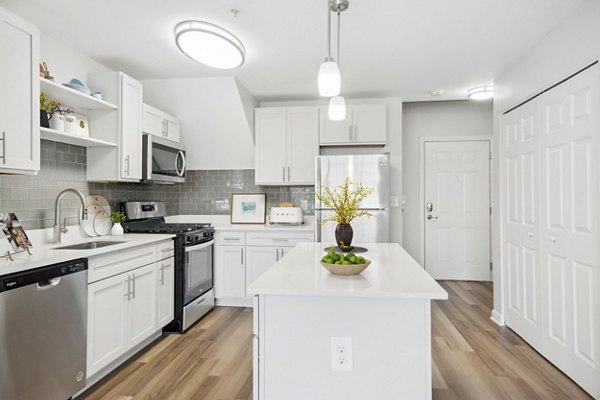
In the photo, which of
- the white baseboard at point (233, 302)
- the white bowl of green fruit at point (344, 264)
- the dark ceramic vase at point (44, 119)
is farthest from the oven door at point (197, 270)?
the white bowl of green fruit at point (344, 264)

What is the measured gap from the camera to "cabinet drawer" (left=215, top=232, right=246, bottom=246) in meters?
4.13

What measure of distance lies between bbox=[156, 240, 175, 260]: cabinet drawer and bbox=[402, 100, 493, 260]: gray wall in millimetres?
3156

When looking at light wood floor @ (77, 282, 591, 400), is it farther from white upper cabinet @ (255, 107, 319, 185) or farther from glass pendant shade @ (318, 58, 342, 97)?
glass pendant shade @ (318, 58, 342, 97)

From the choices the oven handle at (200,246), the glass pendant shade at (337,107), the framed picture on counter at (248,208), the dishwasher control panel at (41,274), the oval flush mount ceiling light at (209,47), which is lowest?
the oven handle at (200,246)

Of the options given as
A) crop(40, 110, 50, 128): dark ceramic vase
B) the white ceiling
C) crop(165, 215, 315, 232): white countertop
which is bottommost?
crop(165, 215, 315, 232): white countertop

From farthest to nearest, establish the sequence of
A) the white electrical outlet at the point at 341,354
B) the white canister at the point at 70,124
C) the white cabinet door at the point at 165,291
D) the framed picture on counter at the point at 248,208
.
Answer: the framed picture on counter at the point at 248,208 < the white cabinet door at the point at 165,291 < the white canister at the point at 70,124 < the white electrical outlet at the point at 341,354

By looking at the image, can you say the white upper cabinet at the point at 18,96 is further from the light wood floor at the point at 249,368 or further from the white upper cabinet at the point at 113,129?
the light wood floor at the point at 249,368

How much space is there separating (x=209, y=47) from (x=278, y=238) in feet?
7.46

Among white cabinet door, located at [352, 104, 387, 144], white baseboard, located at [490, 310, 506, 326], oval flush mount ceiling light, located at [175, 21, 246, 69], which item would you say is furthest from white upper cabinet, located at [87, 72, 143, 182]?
white baseboard, located at [490, 310, 506, 326]

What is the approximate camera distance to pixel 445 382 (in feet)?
7.95

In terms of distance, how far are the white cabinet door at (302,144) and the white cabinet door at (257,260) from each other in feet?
2.91

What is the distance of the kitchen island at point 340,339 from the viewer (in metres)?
1.60

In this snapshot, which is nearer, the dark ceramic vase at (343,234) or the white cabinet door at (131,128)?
the dark ceramic vase at (343,234)

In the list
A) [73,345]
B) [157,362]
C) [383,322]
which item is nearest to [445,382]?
[383,322]
